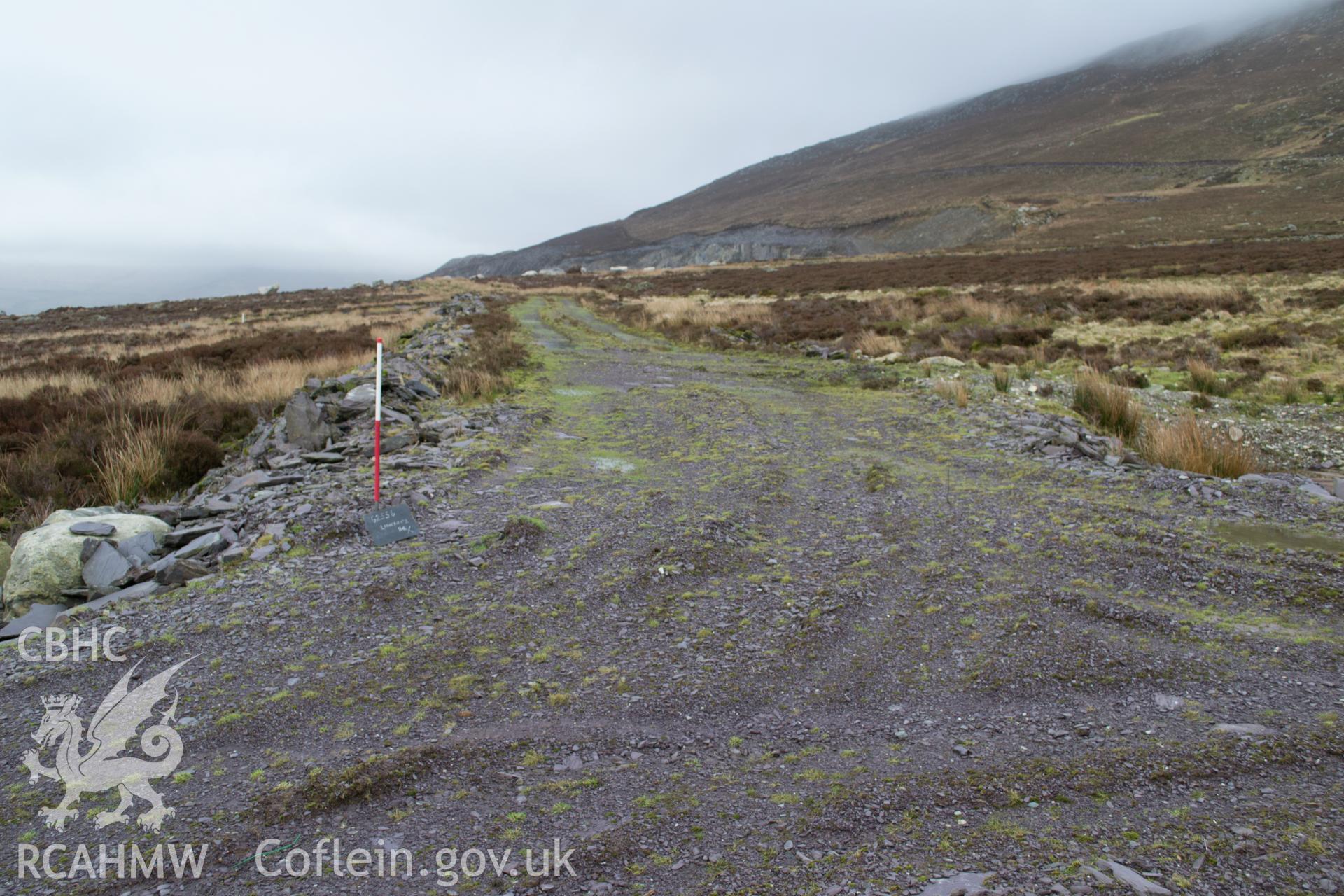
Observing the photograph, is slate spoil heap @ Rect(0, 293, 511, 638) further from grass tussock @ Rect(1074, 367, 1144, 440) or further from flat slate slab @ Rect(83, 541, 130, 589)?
grass tussock @ Rect(1074, 367, 1144, 440)

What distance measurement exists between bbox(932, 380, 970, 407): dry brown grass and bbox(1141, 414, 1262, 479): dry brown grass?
268 centimetres

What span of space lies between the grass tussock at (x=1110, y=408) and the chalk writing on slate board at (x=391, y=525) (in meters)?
8.76

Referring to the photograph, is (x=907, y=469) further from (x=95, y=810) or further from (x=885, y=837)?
(x=95, y=810)

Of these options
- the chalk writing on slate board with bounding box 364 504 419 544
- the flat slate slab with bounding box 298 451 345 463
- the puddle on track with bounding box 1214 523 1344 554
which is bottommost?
the puddle on track with bounding box 1214 523 1344 554

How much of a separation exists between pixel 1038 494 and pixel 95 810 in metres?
6.80

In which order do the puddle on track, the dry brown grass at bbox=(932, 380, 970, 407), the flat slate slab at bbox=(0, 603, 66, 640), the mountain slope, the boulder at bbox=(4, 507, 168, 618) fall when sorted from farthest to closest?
the mountain slope, the dry brown grass at bbox=(932, 380, 970, 407), the puddle on track, the boulder at bbox=(4, 507, 168, 618), the flat slate slab at bbox=(0, 603, 66, 640)

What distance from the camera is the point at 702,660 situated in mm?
3746

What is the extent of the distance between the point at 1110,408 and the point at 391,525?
30.8ft

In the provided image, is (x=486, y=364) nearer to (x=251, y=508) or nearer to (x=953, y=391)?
(x=251, y=508)

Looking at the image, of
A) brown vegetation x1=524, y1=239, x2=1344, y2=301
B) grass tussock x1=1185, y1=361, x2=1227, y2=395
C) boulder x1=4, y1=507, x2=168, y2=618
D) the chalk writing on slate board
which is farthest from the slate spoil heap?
brown vegetation x1=524, y1=239, x2=1344, y2=301

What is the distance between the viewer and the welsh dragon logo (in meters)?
2.75

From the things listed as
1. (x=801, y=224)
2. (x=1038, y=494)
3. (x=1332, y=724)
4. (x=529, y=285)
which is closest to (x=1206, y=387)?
(x=1038, y=494)

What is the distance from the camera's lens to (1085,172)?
8212 centimetres

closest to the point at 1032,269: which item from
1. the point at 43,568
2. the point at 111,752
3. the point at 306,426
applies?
the point at 306,426
